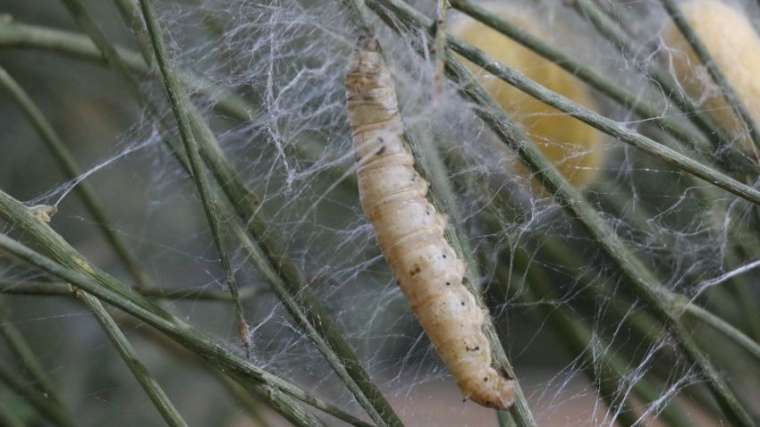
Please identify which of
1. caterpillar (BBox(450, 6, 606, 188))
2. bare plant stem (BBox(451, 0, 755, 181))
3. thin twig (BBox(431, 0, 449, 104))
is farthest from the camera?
caterpillar (BBox(450, 6, 606, 188))

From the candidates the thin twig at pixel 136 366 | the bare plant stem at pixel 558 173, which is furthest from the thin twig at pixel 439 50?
the thin twig at pixel 136 366

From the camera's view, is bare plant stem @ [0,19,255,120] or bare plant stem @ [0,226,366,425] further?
bare plant stem @ [0,19,255,120]

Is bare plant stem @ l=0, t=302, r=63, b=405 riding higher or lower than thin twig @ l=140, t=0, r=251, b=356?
lower

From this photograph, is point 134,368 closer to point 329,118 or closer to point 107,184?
point 329,118

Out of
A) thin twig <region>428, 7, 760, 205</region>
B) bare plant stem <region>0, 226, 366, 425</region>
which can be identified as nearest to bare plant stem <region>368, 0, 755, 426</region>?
thin twig <region>428, 7, 760, 205</region>

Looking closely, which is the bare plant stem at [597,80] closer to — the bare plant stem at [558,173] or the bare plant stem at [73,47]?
the bare plant stem at [558,173]

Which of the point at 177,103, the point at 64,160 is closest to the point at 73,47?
the point at 64,160

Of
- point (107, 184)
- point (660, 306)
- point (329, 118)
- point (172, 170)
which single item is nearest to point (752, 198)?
point (660, 306)

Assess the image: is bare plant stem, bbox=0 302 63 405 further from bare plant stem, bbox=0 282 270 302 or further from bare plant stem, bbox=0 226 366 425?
bare plant stem, bbox=0 226 366 425
